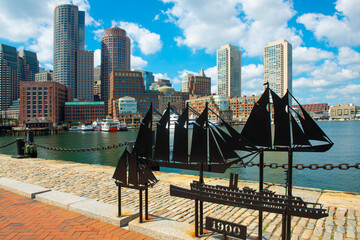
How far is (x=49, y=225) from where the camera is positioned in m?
5.61

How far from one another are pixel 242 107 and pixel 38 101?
444 ft

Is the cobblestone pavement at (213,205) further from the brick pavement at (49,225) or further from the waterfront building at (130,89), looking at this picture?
the waterfront building at (130,89)

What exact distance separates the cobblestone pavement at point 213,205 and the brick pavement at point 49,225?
1.31 metres

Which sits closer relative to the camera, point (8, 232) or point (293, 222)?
point (8, 232)

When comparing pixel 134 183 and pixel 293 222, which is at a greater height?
pixel 134 183

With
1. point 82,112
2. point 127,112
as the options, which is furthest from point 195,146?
point 82,112

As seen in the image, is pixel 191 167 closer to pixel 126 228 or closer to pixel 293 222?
pixel 126 228

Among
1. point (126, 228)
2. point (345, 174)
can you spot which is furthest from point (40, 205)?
point (345, 174)

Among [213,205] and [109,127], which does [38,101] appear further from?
[213,205]

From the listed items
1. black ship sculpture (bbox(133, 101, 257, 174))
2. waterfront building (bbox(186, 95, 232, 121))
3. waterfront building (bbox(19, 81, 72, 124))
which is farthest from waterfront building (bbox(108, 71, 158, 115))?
black ship sculpture (bbox(133, 101, 257, 174))

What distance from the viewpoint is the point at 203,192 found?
4.95 meters

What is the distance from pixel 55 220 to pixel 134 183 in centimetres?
211

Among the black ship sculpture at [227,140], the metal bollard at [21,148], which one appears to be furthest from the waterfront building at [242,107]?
the black ship sculpture at [227,140]

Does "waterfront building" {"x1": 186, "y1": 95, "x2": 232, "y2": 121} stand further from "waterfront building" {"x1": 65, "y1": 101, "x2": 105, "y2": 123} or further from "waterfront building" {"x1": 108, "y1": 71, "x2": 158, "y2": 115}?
"waterfront building" {"x1": 65, "y1": 101, "x2": 105, "y2": 123}
